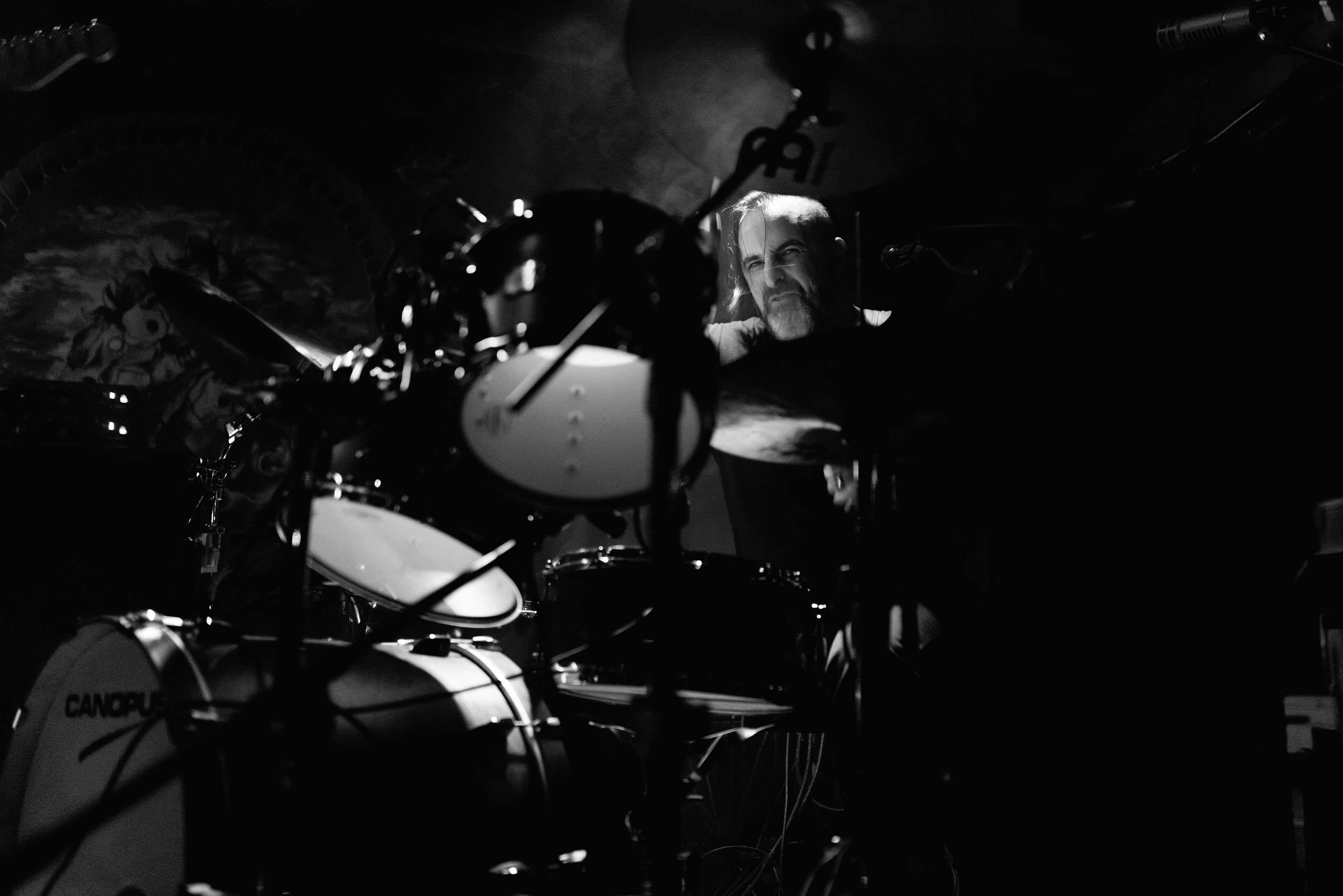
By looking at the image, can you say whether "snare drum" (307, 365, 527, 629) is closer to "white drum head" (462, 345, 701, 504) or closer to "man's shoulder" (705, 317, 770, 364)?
"white drum head" (462, 345, 701, 504)

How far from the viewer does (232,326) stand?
1794 mm

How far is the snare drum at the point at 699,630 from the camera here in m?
1.86

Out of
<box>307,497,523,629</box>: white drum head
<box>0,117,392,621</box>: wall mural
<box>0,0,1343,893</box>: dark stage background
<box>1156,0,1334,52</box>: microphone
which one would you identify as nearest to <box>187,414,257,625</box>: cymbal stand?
<box>0,0,1343,893</box>: dark stage background

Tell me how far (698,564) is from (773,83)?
0.82 m

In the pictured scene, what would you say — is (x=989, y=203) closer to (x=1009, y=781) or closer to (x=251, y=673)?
(x=1009, y=781)

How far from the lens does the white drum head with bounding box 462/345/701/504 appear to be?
156 cm

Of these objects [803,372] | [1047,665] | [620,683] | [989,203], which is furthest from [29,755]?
[989,203]

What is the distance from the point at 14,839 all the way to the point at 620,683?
1.16 meters

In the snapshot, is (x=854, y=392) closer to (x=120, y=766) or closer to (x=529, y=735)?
(x=529, y=735)

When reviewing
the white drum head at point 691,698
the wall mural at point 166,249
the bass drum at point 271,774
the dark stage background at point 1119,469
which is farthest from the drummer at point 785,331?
the wall mural at point 166,249

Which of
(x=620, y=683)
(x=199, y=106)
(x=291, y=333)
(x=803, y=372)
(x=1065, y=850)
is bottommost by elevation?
(x=1065, y=850)

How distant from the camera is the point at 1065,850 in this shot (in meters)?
3.25

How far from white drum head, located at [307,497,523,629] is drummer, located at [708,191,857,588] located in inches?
50.6

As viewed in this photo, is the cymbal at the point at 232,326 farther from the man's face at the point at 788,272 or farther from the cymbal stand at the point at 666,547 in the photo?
the man's face at the point at 788,272
